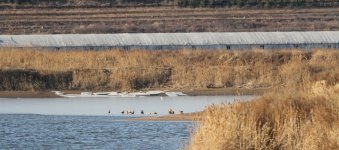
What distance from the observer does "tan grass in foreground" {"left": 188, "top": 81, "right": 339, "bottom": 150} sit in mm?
16031

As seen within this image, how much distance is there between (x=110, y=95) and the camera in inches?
1548

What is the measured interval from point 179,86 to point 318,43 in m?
23.6

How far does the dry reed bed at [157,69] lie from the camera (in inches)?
1634

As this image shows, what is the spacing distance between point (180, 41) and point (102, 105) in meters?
29.0

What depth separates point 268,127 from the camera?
16703 millimetres

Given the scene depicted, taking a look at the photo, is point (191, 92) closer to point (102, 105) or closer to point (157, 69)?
point (157, 69)

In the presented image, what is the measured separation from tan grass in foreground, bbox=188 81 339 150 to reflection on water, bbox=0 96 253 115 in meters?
12.4

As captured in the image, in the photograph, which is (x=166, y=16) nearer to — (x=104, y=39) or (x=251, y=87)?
(x=104, y=39)

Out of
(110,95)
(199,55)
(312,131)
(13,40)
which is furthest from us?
(13,40)

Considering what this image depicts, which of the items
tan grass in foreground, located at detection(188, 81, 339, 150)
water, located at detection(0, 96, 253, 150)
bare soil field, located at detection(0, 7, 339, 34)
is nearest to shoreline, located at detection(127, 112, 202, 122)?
water, located at detection(0, 96, 253, 150)

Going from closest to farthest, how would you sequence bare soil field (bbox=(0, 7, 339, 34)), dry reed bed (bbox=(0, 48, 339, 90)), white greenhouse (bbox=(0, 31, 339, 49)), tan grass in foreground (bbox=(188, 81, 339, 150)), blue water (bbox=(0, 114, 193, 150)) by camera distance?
tan grass in foreground (bbox=(188, 81, 339, 150))
blue water (bbox=(0, 114, 193, 150))
dry reed bed (bbox=(0, 48, 339, 90))
white greenhouse (bbox=(0, 31, 339, 49))
bare soil field (bbox=(0, 7, 339, 34))

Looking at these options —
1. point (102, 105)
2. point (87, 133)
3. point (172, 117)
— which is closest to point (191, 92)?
point (102, 105)

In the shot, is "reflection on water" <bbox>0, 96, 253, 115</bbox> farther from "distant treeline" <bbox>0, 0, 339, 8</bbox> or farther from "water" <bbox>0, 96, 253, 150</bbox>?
"distant treeline" <bbox>0, 0, 339, 8</bbox>

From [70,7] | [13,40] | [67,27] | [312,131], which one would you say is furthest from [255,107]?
[70,7]
